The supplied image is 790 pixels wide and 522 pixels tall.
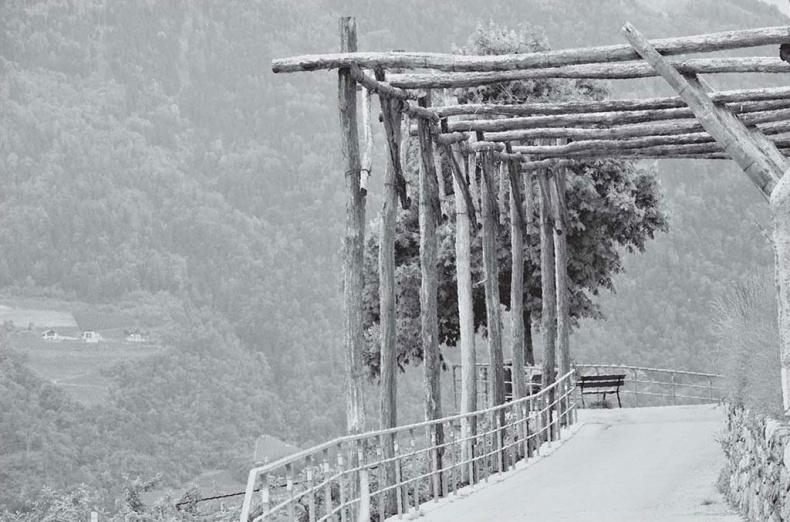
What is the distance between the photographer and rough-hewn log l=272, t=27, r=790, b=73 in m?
14.1

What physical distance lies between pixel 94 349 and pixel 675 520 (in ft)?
288

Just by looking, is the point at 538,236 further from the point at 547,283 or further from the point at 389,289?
the point at 389,289

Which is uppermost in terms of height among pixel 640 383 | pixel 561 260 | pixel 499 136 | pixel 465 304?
pixel 499 136

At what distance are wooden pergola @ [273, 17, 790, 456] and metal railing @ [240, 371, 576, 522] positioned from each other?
0.59 m

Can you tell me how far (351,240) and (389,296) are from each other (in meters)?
1.95

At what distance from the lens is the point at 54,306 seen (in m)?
111

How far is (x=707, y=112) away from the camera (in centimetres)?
1436

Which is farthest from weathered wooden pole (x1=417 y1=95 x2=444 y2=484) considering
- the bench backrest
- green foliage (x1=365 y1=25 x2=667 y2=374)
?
green foliage (x1=365 y1=25 x2=667 y2=374)

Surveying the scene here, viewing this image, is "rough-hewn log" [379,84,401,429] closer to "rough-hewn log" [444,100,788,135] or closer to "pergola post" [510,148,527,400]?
"rough-hewn log" [444,100,788,135]

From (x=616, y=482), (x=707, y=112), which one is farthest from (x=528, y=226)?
(x=707, y=112)

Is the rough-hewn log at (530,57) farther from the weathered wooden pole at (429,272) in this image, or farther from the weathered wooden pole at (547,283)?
the weathered wooden pole at (547,283)

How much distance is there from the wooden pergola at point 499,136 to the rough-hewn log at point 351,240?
1 cm

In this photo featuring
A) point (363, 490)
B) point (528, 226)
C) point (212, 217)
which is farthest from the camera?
point (212, 217)

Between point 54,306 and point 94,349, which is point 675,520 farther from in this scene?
point 54,306
